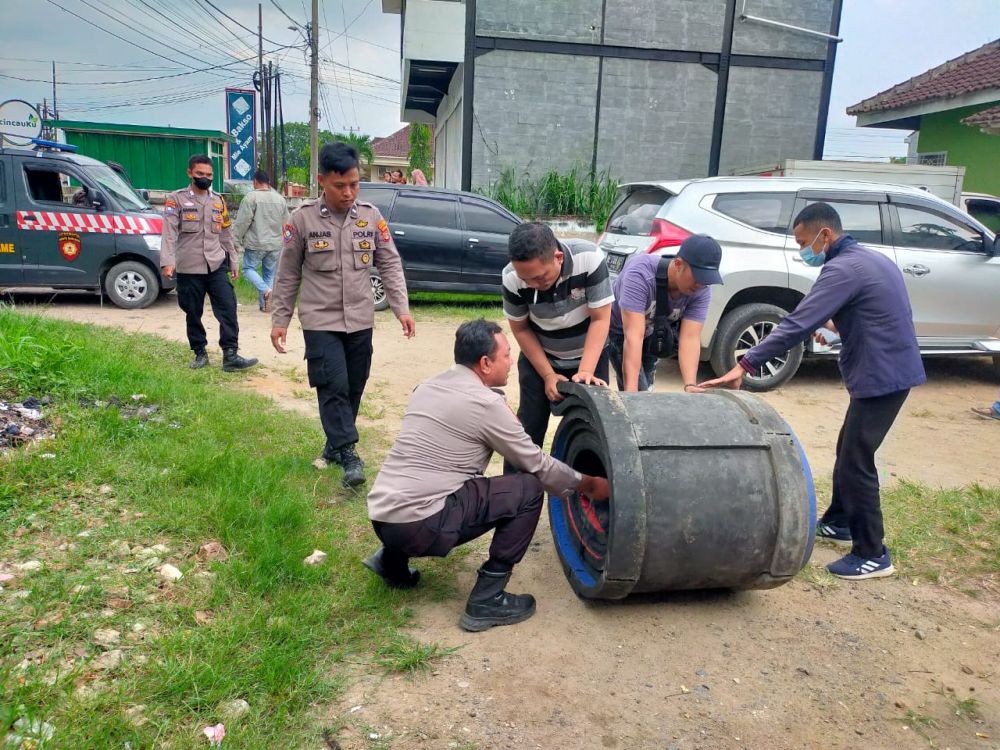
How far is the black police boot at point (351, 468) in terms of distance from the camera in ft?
14.3

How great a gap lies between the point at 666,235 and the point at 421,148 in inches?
1189

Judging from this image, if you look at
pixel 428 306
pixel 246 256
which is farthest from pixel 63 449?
pixel 428 306

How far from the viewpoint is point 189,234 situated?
6723 mm

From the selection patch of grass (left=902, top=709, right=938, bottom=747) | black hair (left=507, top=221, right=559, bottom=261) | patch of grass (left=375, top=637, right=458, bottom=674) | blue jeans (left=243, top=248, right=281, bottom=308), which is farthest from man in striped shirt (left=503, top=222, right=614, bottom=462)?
blue jeans (left=243, top=248, right=281, bottom=308)

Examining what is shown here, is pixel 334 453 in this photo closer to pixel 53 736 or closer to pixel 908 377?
pixel 53 736

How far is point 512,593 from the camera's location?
3.36m

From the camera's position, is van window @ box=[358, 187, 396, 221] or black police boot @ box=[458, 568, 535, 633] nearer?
black police boot @ box=[458, 568, 535, 633]

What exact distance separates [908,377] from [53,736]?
361 centimetres

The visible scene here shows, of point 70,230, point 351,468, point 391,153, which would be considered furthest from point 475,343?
point 391,153

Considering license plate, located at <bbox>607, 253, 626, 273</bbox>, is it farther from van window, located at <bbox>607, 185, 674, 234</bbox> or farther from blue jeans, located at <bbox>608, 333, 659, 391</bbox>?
blue jeans, located at <bbox>608, 333, 659, 391</bbox>

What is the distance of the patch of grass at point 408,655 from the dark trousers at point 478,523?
0.33 metres

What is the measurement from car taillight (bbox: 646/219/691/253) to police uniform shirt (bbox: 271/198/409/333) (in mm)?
3045

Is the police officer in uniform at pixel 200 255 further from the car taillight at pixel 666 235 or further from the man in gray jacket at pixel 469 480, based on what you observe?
the man in gray jacket at pixel 469 480

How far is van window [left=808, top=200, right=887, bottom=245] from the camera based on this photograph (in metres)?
7.04
